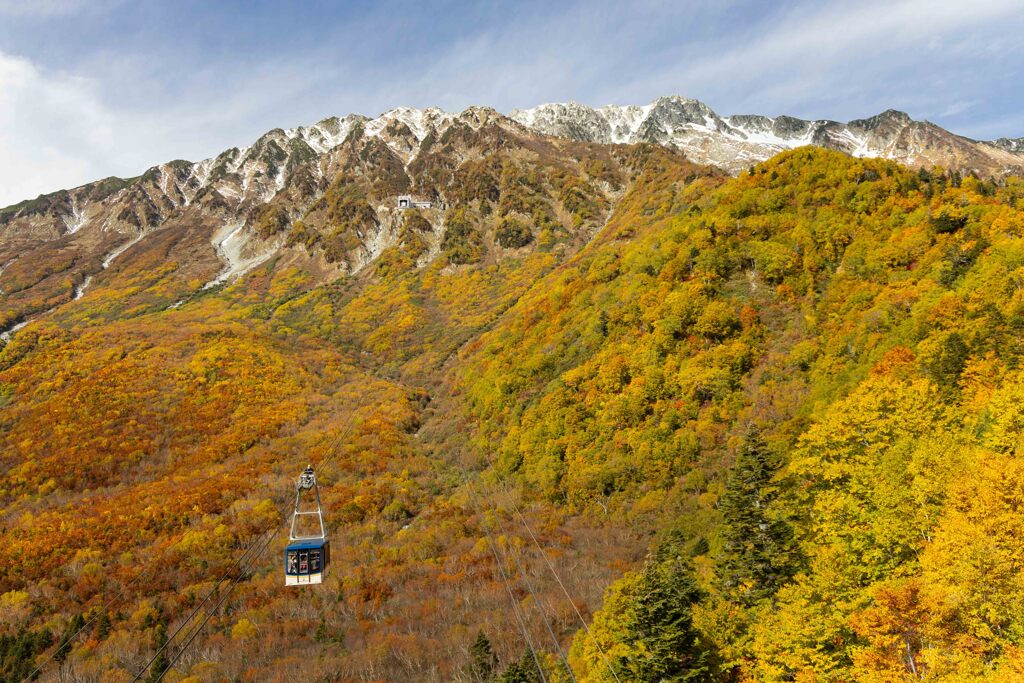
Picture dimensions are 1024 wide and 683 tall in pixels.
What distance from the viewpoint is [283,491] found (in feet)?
148

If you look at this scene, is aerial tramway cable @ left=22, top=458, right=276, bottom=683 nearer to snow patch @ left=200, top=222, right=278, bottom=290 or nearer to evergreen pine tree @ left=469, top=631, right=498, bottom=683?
evergreen pine tree @ left=469, top=631, right=498, bottom=683

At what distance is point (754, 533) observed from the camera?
78.2ft

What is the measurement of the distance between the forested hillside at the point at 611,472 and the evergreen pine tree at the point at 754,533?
142mm

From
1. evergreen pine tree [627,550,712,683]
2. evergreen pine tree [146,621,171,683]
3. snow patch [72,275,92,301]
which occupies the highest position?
snow patch [72,275,92,301]

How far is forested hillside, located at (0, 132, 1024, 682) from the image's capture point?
1923 centimetres

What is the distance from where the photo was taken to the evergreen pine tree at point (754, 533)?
76.0 feet

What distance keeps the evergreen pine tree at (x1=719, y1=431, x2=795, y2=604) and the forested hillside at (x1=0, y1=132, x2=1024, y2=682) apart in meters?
0.14

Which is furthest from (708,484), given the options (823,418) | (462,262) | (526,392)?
(462,262)

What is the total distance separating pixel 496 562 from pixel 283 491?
22.7 metres

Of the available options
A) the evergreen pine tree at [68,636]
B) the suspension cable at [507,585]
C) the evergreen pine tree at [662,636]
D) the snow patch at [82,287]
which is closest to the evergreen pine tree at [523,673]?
the suspension cable at [507,585]

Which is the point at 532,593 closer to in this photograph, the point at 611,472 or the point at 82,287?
the point at 611,472

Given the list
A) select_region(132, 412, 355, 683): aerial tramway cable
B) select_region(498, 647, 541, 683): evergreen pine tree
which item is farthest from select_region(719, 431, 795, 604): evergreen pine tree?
select_region(132, 412, 355, 683): aerial tramway cable

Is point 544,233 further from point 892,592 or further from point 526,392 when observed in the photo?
point 892,592

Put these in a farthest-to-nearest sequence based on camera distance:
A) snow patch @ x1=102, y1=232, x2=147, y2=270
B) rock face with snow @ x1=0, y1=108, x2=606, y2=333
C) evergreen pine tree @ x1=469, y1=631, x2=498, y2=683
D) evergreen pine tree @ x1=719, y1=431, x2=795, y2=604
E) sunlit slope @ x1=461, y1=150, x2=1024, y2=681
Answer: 1. snow patch @ x1=102, y1=232, x2=147, y2=270
2. rock face with snow @ x1=0, y1=108, x2=606, y2=333
3. evergreen pine tree @ x1=719, y1=431, x2=795, y2=604
4. evergreen pine tree @ x1=469, y1=631, x2=498, y2=683
5. sunlit slope @ x1=461, y1=150, x2=1024, y2=681
